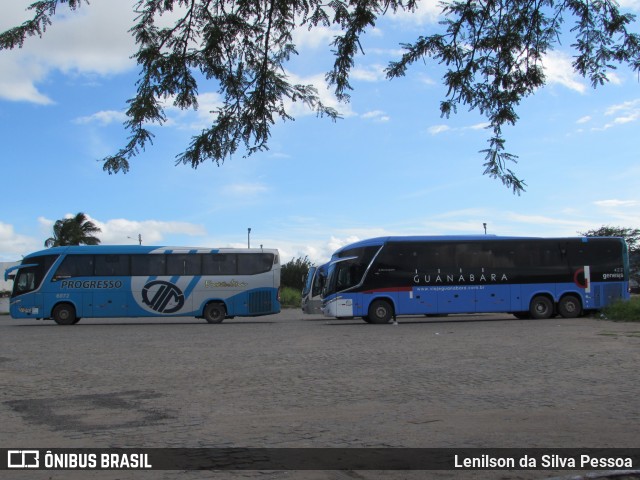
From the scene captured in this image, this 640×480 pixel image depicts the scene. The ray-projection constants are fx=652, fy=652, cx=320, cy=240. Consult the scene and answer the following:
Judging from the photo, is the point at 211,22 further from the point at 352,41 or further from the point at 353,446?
the point at 353,446

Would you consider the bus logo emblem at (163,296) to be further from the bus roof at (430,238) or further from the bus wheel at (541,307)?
the bus wheel at (541,307)

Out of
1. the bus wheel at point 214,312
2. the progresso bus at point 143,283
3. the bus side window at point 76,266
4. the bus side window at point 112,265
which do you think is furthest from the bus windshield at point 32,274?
the bus wheel at point 214,312

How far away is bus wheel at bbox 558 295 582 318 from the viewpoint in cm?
2612

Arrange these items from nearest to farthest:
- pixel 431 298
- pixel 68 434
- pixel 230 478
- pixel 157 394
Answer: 1. pixel 230 478
2. pixel 68 434
3. pixel 157 394
4. pixel 431 298

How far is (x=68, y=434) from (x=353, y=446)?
8.62ft

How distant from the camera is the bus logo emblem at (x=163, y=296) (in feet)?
91.0

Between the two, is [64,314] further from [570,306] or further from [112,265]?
[570,306]

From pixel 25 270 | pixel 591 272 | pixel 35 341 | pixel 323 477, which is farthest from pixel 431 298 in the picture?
pixel 323 477

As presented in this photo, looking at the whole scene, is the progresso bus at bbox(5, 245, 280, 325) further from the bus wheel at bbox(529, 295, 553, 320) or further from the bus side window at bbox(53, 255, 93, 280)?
the bus wheel at bbox(529, 295, 553, 320)

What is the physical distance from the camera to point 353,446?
17.7 feet

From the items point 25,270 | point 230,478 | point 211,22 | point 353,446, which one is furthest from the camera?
point 25,270

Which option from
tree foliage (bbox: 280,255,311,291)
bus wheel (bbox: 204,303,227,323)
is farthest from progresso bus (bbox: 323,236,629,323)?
tree foliage (bbox: 280,255,311,291)

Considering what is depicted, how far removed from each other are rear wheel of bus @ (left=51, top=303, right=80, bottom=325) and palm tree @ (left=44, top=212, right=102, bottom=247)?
108 ft

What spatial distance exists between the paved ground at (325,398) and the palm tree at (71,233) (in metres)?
47.3
